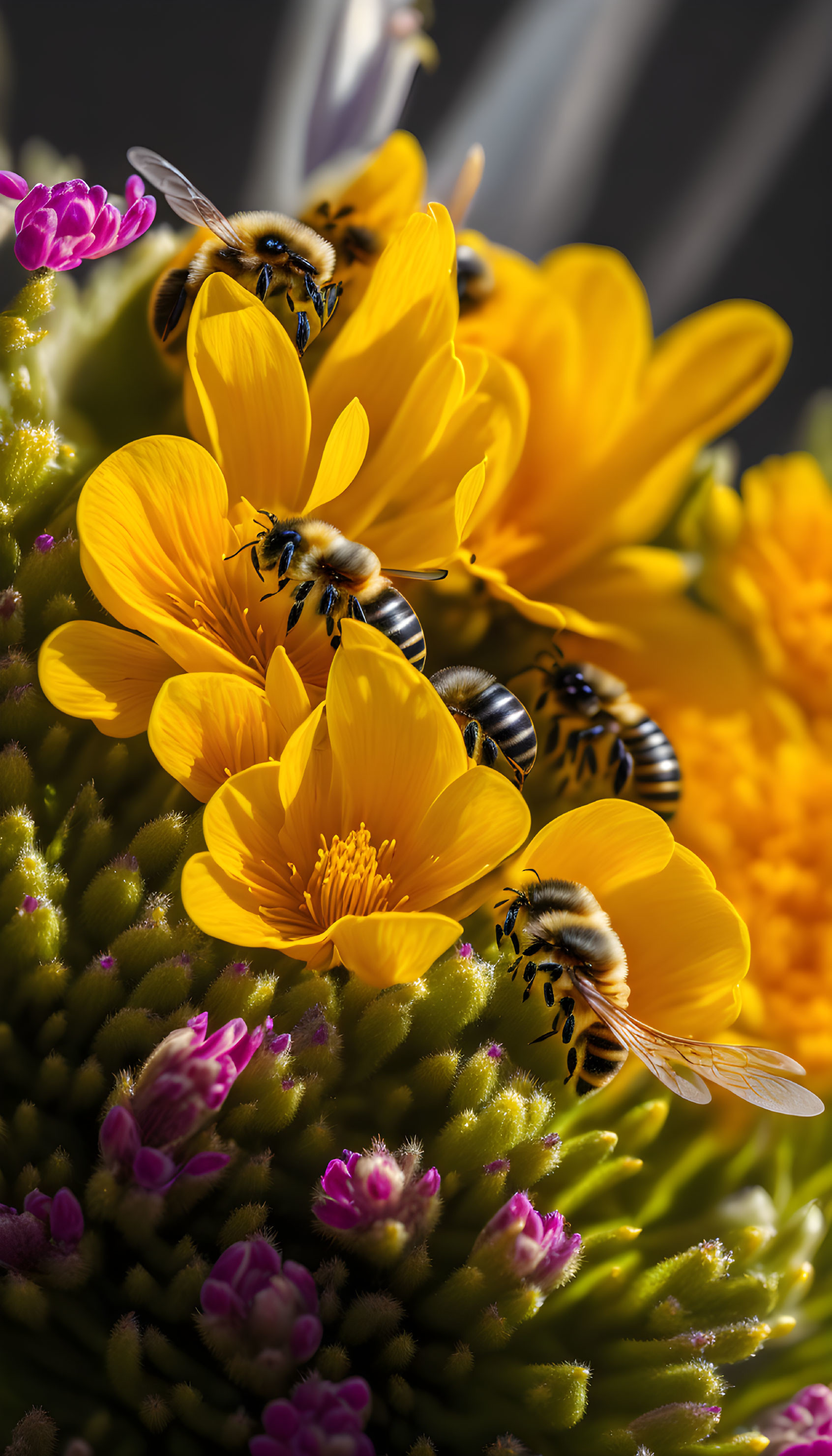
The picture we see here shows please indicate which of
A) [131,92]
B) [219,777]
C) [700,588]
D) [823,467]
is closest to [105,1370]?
[219,777]

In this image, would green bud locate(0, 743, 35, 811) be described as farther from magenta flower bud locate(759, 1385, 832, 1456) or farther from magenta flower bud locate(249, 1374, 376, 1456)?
magenta flower bud locate(759, 1385, 832, 1456)

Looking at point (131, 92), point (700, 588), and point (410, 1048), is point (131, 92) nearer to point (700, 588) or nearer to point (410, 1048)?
point (700, 588)

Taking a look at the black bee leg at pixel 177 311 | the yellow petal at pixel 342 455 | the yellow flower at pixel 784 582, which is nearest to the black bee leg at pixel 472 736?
the yellow petal at pixel 342 455

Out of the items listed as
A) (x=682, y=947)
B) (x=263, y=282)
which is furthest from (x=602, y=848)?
(x=263, y=282)

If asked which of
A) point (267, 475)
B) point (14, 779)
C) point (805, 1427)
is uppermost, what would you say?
point (267, 475)

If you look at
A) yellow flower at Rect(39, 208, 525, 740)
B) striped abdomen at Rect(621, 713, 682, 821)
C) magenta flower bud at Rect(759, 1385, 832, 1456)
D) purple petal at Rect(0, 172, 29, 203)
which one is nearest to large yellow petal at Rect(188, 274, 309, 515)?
yellow flower at Rect(39, 208, 525, 740)

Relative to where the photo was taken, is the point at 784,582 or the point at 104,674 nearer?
the point at 104,674

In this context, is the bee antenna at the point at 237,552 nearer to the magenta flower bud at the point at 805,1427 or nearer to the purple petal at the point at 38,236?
the purple petal at the point at 38,236

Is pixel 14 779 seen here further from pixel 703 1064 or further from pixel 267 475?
pixel 703 1064

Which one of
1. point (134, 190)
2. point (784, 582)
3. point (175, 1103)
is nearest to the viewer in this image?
point (175, 1103)
